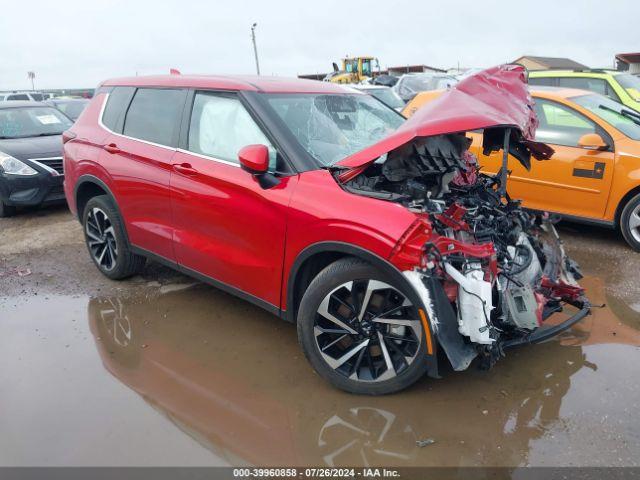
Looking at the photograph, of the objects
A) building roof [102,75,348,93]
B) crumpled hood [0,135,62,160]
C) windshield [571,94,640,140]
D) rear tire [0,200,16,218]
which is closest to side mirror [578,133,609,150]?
windshield [571,94,640,140]

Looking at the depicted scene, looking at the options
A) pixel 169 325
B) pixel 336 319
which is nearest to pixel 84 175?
pixel 169 325

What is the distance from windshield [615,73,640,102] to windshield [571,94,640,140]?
4.35m

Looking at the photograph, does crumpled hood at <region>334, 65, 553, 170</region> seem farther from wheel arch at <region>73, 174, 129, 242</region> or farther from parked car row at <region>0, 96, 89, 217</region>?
parked car row at <region>0, 96, 89, 217</region>

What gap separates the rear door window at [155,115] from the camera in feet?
13.0

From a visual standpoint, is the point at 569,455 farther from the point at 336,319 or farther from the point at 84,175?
the point at 84,175

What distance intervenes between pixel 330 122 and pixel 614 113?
389cm

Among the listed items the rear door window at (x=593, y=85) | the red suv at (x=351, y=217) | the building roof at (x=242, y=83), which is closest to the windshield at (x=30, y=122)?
the building roof at (x=242, y=83)

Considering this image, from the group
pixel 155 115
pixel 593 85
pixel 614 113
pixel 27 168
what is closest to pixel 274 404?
pixel 155 115

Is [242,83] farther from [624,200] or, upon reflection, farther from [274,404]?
[624,200]

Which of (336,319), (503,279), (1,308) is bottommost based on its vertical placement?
(1,308)

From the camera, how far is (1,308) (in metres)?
4.48

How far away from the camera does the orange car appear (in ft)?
17.0

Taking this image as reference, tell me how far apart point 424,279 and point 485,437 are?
2.94 feet

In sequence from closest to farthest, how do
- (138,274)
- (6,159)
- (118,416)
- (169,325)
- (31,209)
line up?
(118,416), (169,325), (138,274), (6,159), (31,209)
